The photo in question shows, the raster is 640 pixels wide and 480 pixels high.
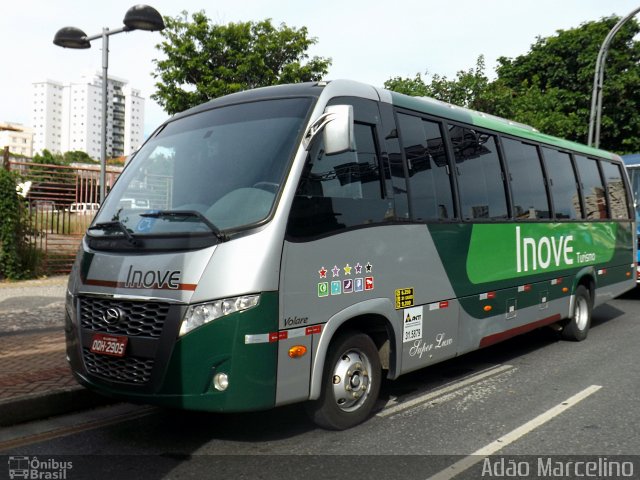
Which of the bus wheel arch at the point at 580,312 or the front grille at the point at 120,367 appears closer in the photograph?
the front grille at the point at 120,367

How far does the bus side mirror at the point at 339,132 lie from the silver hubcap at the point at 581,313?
233 inches

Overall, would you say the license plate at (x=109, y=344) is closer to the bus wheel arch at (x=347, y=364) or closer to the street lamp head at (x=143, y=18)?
the bus wheel arch at (x=347, y=364)

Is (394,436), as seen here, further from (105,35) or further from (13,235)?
(13,235)

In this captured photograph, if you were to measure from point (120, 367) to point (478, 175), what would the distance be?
13.8ft

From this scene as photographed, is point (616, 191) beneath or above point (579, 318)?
above

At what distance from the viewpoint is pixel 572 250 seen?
866 centimetres

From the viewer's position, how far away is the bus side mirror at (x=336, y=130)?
438 cm

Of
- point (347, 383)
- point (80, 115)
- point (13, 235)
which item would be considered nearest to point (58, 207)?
point (13, 235)

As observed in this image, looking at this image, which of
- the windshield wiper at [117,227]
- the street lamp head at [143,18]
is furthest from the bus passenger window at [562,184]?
the street lamp head at [143,18]

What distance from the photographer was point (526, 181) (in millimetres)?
7621

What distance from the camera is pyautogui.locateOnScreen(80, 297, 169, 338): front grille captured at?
4137 mm

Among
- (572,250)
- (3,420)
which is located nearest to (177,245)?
(3,420)

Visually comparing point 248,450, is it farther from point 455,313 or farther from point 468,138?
point 468,138

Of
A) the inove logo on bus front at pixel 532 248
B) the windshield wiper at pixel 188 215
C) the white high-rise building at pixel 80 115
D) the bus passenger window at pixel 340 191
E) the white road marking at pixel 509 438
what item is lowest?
the white road marking at pixel 509 438
